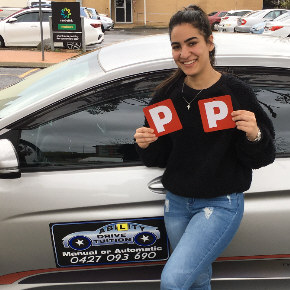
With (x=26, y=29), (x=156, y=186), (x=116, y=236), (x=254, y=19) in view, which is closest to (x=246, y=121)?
(x=156, y=186)

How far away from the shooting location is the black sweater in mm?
1729

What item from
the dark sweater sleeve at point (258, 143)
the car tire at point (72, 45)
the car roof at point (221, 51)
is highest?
the car roof at point (221, 51)

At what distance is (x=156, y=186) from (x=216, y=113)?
1.60 ft

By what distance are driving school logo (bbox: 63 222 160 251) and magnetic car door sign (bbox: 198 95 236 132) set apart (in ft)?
2.02

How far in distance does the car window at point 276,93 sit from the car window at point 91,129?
0.42 metres

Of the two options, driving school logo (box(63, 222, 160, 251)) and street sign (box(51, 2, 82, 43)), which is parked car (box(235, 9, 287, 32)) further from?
driving school logo (box(63, 222, 160, 251))

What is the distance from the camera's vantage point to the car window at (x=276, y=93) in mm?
2053

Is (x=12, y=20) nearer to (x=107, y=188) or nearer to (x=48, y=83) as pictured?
(x=48, y=83)

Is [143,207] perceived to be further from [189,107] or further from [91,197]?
[189,107]

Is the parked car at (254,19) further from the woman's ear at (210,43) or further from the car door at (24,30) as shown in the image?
the woman's ear at (210,43)

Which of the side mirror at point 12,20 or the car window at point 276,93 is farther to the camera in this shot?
the side mirror at point 12,20

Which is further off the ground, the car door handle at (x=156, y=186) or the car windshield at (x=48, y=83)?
the car windshield at (x=48, y=83)

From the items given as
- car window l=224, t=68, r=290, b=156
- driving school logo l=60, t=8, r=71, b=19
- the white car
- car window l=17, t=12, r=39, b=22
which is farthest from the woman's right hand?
car window l=17, t=12, r=39, b=22

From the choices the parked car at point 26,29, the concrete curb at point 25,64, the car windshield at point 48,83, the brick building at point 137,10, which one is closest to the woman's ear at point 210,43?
the car windshield at point 48,83
